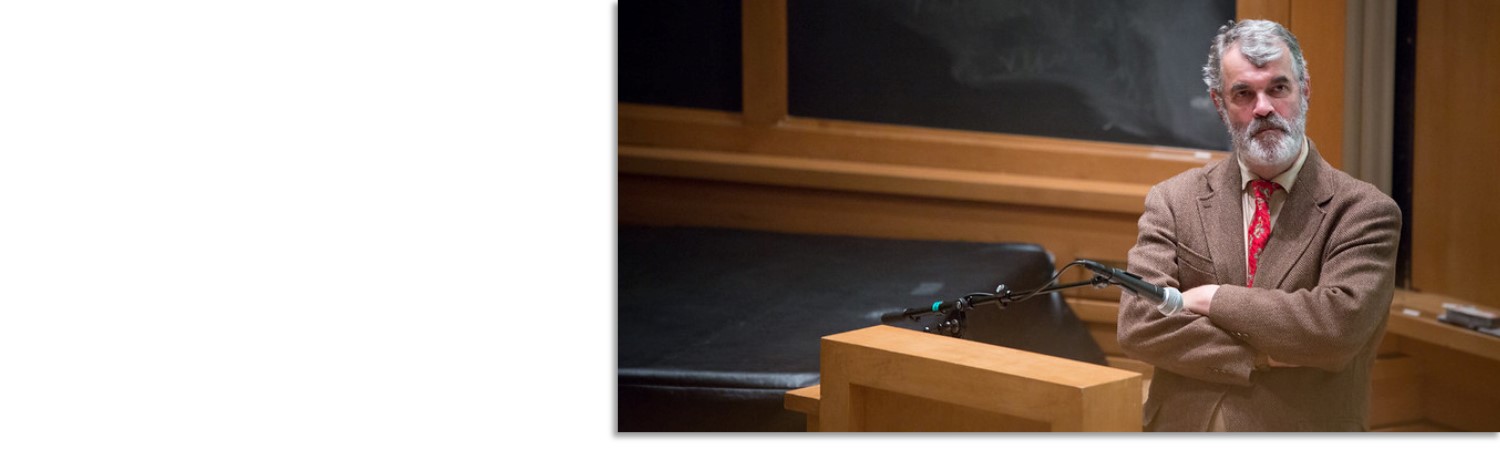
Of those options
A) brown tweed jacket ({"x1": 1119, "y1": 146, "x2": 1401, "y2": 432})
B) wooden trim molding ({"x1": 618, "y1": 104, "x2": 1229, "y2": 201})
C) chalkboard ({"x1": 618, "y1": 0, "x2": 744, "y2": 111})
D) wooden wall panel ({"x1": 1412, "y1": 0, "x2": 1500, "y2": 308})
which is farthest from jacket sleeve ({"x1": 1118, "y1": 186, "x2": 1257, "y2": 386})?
chalkboard ({"x1": 618, "y1": 0, "x2": 744, "y2": 111})

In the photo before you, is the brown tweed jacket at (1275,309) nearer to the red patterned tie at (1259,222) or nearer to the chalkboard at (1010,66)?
the red patterned tie at (1259,222)

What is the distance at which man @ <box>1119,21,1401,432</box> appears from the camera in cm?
219

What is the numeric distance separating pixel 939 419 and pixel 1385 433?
0.62m

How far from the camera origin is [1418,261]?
2.38 metres

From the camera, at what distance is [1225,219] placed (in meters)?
2.25

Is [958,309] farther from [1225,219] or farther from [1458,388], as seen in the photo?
[1458,388]

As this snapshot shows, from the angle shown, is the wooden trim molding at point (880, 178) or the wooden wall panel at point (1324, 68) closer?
the wooden wall panel at point (1324, 68)

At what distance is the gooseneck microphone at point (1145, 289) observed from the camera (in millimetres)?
2090

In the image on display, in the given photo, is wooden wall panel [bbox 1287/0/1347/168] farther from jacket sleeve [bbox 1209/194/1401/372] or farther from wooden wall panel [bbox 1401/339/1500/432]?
wooden wall panel [bbox 1401/339/1500/432]

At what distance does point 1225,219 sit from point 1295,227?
88 millimetres

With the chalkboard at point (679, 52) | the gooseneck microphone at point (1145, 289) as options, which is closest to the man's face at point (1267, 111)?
the gooseneck microphone at point (1145, 289)
